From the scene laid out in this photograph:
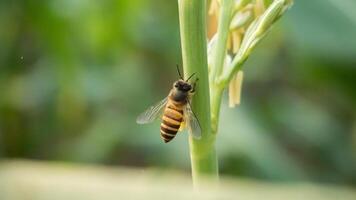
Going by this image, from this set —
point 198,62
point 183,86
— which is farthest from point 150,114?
point 198,62

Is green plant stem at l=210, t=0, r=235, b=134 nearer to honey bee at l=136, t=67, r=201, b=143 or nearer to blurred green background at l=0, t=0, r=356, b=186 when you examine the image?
honey bee at l=136, t=67, r=201, b=143

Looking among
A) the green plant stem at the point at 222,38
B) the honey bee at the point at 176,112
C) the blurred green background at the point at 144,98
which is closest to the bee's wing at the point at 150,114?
the honey bee at the point at 176,112

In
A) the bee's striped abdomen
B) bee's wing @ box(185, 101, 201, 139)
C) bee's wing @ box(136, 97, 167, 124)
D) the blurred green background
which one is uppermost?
the blurred green background

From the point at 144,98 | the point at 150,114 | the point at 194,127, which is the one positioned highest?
the point at 144,98

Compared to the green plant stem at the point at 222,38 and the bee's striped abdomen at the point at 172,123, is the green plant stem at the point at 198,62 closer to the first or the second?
the green plant stem at the point at 222,38

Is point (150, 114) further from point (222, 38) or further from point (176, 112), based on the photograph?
point (222, 38)

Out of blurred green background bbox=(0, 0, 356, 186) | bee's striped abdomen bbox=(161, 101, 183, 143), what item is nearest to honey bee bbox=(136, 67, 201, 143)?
bee's striped abdomen bbox=(161, 101, 183, 143)
